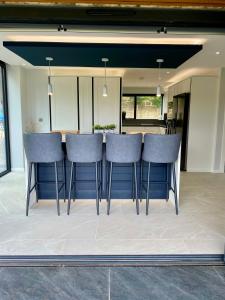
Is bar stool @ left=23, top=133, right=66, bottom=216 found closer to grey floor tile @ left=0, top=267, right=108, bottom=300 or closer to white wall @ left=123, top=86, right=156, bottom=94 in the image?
grey floor tile @ left=0, top=267, right=108, bottom=300

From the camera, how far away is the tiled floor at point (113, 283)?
1850 millimetres

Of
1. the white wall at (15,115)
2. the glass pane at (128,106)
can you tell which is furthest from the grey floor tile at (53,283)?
the glass pane at (128,106)

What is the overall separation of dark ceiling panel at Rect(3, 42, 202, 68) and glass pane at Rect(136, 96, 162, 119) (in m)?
5.67

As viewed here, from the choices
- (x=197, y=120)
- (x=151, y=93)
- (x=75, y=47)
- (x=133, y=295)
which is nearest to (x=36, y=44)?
(x=75, y=47)

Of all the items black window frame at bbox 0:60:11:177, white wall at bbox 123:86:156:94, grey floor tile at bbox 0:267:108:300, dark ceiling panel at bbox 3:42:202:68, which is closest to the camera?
grey floor tile at bbox 0:267:108:300

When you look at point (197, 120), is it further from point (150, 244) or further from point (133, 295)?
point (133, 295)

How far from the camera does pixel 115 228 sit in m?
2.89

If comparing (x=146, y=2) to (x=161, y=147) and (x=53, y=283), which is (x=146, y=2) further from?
(x=53, y=283)

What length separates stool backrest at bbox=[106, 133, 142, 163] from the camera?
3.09 m

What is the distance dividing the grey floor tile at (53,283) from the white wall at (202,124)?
14.3ft

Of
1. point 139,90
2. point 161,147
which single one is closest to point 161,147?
point 161,147

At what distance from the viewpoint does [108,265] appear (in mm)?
2201

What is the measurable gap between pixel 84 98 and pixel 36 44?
8.43 feet

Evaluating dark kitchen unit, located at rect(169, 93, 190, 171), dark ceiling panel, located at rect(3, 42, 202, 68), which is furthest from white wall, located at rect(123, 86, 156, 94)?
dark ceiling panel, located at rect(3, 42, 202, 68)
